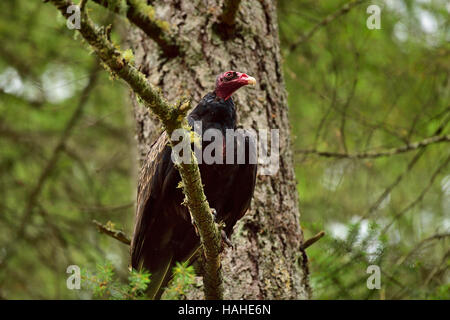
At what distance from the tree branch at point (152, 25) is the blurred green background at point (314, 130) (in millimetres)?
845

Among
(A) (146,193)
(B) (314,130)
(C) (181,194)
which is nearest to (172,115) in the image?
(C) (181,194)

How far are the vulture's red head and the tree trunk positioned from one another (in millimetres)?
264

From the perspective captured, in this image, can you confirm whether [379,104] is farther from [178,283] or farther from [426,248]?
[178,283]

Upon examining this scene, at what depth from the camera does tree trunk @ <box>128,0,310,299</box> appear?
296 centimetres

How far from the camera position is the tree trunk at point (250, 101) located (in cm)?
296

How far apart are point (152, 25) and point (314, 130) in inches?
97.6

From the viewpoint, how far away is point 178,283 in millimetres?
2295

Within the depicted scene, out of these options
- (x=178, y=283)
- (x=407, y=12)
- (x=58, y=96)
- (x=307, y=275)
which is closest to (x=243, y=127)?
(x=307, y=275)

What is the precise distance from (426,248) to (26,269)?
14.6 feet

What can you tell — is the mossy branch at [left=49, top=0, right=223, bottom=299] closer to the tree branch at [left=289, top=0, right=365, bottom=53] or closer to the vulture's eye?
the vulture's eye
